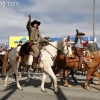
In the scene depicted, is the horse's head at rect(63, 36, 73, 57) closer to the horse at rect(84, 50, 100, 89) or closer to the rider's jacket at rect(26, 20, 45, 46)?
the rider's jacket at rect(26, 20, 45, 46)

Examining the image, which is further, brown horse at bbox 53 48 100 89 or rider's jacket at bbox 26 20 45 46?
brown horse at bbox 53 48 100 89

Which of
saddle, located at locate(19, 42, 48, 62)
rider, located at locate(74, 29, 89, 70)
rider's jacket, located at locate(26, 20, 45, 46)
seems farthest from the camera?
rider, located at locate(74, 29, 89, 70)

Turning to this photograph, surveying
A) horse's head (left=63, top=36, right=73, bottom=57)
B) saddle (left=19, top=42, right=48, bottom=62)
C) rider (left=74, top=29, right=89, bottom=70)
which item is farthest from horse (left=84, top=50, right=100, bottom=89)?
saddle (left=19, top=42, right=48, bottom=62)

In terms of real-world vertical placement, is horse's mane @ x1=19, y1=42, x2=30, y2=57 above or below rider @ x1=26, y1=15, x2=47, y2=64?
below

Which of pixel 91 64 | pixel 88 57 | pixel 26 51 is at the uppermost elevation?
pixel 26 51

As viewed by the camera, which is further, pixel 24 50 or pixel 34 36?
pixel 24 50

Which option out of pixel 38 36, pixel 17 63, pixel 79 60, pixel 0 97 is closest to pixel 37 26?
pixel 38 36

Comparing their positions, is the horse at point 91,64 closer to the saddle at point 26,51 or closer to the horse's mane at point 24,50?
the saddle at point 26,51

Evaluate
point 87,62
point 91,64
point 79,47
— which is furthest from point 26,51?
point 91,64

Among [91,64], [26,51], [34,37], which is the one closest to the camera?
[34,37]

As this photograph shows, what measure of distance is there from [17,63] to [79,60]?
10.2ft

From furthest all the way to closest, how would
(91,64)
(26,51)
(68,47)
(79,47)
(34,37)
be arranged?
(79,47) < (91,64) < (26,51) < (34,37) < (68,47)

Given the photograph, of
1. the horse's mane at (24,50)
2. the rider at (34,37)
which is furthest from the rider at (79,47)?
the horse's mane at (24,50)

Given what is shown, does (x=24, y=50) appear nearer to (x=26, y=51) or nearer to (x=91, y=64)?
(x=26, y=51)
